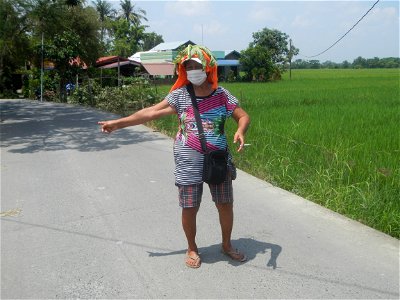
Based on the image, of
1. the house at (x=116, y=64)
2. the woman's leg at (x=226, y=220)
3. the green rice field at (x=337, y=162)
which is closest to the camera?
the woman's leg at (x=226, y=220)

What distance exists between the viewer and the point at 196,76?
9.62 ft

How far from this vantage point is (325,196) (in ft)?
15.2

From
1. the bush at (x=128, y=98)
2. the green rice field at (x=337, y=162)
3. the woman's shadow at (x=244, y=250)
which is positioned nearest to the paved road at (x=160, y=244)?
the woman's shadow at (x=244, y=250)

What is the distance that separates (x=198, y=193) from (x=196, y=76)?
2.63 ft

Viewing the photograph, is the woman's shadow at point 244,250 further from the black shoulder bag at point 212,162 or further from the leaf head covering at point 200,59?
the leaf head covering at point 200,59

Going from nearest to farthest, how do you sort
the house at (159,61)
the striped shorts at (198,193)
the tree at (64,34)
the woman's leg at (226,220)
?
the striped shorts at (198,193) → the woman's leg at (226,220) → the tree at (64,34) → the house at (159,61)

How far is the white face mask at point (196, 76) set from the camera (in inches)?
115

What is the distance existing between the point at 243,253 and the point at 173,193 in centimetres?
186

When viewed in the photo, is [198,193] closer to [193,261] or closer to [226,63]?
[193,261]

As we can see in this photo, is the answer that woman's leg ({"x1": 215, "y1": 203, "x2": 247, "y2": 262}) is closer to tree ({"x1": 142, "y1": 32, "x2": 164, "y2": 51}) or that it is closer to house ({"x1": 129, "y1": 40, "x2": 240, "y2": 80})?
house ({"x1": 129, "y1": 40, "x2": 240, "y2": 80})

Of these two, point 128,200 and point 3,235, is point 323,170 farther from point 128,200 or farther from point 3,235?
point 3,235

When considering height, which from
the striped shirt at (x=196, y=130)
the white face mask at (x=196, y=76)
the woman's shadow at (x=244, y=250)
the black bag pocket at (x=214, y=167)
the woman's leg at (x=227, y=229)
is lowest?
the woman's shadow at (x=244, y=250)

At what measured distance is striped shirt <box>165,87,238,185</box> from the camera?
296 cm

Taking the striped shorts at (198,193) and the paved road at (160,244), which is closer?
the paved road at (160,244)
